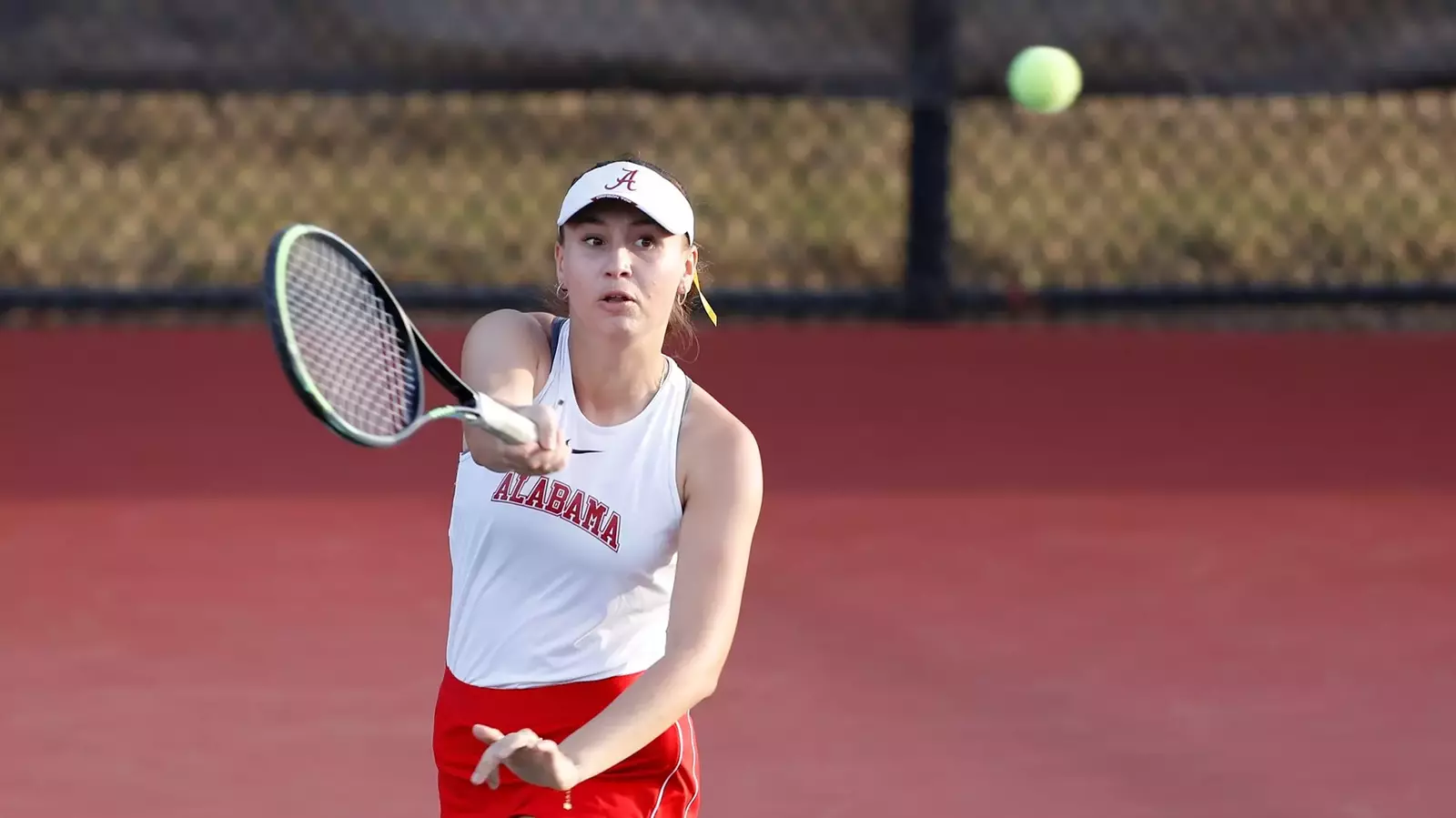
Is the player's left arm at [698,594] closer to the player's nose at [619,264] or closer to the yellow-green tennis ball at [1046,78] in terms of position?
the player's nose at [619,264]

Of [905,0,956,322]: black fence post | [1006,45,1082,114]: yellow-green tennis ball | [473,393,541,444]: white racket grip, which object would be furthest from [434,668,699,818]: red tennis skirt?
[905,0,956,322]: black fence post

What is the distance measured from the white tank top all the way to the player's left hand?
1.05ft

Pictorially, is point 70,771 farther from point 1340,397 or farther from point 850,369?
point 1340,397

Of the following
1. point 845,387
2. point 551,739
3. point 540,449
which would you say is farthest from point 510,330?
point 845,387

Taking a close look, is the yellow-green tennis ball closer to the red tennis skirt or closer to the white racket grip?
the red tennis skirt

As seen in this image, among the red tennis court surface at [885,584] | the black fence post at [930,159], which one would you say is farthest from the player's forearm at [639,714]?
the black fence post at [930,159]

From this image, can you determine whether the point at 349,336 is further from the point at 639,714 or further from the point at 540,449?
the point at 639,714

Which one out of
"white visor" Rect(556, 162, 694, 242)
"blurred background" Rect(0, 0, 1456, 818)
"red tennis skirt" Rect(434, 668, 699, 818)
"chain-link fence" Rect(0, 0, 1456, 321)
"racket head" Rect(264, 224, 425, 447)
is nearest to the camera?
"racket head" Rect(264, 224, 425, 447)

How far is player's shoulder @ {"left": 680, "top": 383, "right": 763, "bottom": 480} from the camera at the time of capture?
8.57 feet

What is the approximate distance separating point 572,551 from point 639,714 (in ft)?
0.88

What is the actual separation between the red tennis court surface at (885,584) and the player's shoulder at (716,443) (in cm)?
110

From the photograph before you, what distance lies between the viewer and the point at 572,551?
104 inches

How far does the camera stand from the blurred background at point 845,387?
12.8 ft

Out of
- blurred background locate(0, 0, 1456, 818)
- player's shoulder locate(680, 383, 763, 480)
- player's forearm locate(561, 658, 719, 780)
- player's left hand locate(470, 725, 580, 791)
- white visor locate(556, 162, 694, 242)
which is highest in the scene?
blurred background locate(0, 0, 1456, 818)
